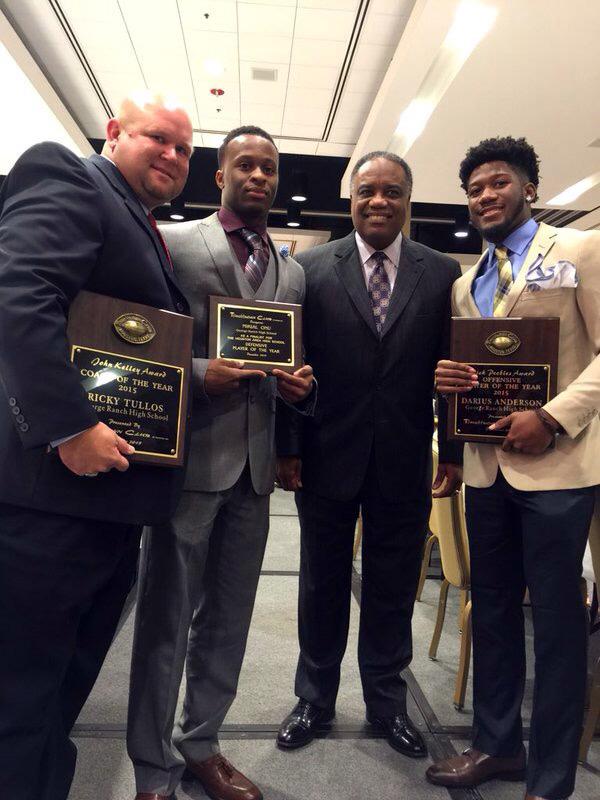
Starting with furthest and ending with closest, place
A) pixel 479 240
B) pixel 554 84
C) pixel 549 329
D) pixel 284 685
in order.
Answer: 1. pixel 479 240
2. pixel 554 84
3. pixel 284 685
4. pixel 549 329

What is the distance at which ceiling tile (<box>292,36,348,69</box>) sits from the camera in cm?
Answer: 488

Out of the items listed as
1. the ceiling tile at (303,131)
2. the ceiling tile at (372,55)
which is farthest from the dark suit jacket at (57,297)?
the ceiling tile at (303,131)

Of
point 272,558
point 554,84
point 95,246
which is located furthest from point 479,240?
point 95,246

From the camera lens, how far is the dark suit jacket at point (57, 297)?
990mm

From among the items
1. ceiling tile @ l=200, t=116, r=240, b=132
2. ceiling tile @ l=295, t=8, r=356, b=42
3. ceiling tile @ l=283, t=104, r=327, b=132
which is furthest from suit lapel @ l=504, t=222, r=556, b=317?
ceiling tile @ l=200, t=116, r=240, b=132

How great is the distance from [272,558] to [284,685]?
1608 mm

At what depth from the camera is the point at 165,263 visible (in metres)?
1.29

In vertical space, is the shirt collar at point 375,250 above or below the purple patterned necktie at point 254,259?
above

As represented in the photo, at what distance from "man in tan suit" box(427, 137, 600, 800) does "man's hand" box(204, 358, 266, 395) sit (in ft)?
1.67

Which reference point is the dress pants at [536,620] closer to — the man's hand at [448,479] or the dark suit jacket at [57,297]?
the man's hand at [448,479]

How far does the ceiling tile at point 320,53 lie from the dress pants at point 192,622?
14.9 feet

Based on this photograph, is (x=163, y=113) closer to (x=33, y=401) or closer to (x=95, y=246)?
(x=95, y=246)

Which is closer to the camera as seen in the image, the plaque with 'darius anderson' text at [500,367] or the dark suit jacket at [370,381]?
the plaque with 'darius anderson' text at [500,367]

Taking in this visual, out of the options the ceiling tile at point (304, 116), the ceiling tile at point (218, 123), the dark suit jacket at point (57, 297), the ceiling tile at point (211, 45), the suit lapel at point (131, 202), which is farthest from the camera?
the ceiling tile at point (218, 123)
